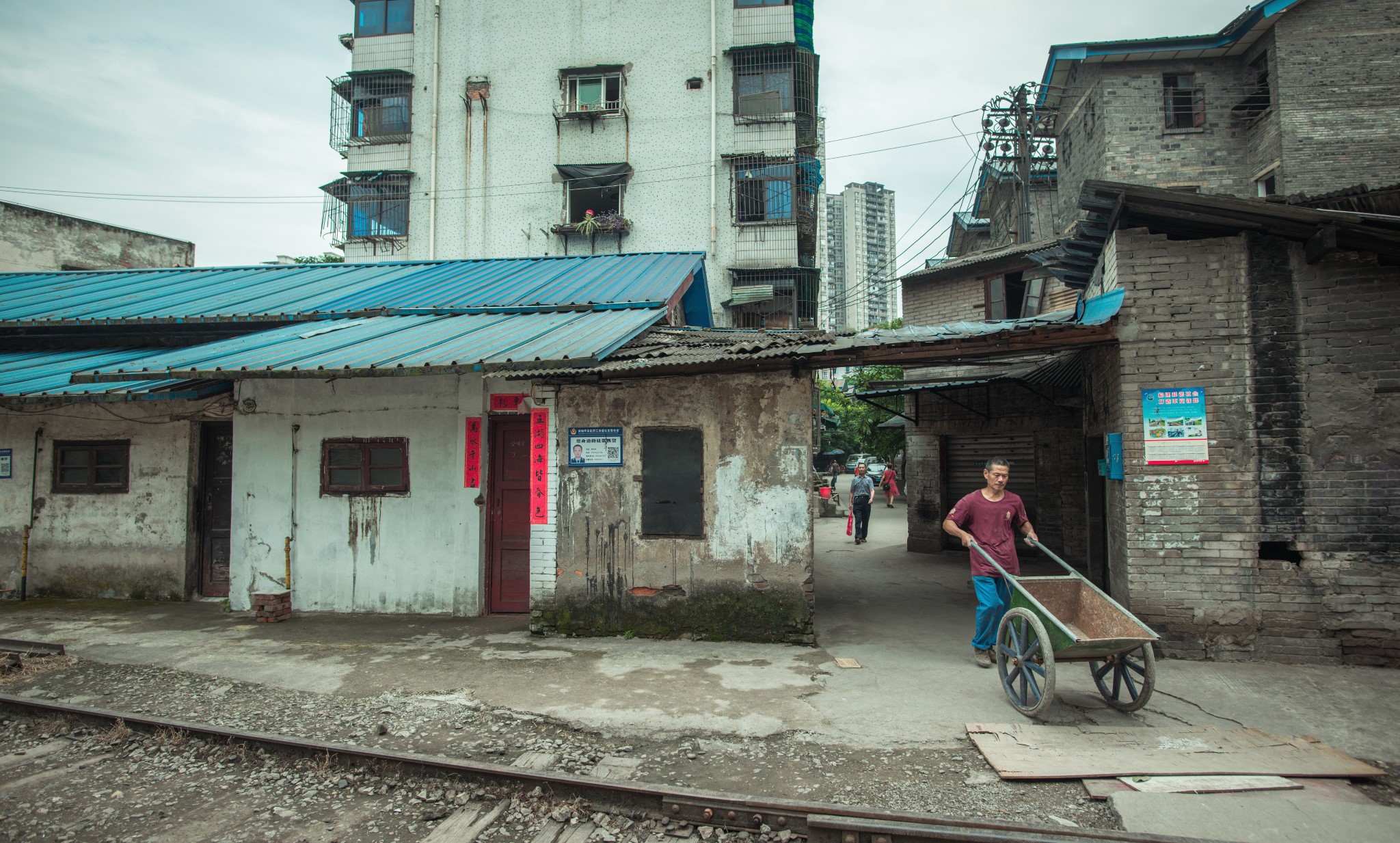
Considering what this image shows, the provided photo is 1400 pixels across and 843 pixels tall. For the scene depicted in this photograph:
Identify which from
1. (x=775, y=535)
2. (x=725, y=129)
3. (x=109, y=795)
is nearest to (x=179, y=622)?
(x=109, y=795)

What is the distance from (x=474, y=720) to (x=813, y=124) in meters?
19.6

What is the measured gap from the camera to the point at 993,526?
557 centimetres

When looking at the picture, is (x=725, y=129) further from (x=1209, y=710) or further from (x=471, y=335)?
(x=1209, y=710)

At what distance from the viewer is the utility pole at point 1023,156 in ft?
60.3

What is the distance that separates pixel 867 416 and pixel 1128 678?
80.0 feet

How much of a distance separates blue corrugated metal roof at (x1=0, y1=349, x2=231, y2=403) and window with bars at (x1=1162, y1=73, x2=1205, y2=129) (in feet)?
67.6

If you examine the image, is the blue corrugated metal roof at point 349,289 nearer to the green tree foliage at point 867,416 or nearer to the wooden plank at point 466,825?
the wooden plank at point 466,825

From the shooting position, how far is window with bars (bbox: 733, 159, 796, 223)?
62.6 feet

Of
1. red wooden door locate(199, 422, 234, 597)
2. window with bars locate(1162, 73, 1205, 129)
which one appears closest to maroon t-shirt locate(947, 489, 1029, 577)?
red wooden door locate(199, 422, 234, 597)

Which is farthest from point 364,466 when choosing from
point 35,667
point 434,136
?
point 434,136

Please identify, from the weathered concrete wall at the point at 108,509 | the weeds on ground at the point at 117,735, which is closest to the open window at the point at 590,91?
the weathered concrete wall at the point at 108,509

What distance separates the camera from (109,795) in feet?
12.9

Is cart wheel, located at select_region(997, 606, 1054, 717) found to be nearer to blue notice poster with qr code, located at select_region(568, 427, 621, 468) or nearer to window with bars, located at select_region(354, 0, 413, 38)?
blue notice poster with qr code, located at select_region(568, 427, 621, 468)

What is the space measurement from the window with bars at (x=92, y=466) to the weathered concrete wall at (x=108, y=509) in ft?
0.25
